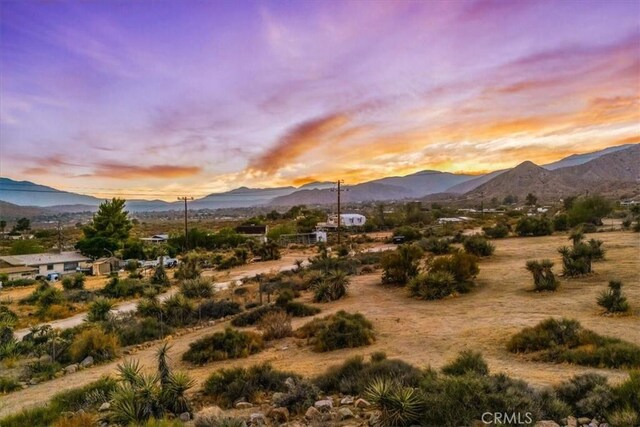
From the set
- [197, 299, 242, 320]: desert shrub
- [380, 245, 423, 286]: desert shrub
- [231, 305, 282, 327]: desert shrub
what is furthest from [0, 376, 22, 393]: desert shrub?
[380, 245, 423, 286]: desert shrub

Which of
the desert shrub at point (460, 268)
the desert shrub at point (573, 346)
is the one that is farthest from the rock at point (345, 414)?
the desert shrub at point (460, 268)

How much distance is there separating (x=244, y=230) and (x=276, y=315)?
5635cm

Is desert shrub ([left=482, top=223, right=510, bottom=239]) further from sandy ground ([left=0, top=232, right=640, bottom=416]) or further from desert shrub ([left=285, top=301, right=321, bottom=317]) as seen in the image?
desert shrub ([left=285, top=301, right=321, bottom=317])

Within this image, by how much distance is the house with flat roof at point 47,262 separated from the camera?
42.5 m

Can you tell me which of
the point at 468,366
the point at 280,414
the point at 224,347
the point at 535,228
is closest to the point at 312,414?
the point at 280,414

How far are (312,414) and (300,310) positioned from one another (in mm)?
11089

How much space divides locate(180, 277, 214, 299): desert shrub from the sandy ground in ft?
24.6

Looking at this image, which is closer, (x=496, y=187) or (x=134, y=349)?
(x=134, y=349)

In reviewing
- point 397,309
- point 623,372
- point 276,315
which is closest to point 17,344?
point 276,315

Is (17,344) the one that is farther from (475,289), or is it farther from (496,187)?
(496,187)

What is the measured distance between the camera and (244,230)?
71.1m

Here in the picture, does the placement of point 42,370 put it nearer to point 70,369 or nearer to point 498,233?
point 70,369

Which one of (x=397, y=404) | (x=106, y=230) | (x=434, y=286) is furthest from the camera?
(x=106, y=230)

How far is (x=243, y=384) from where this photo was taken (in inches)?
337
